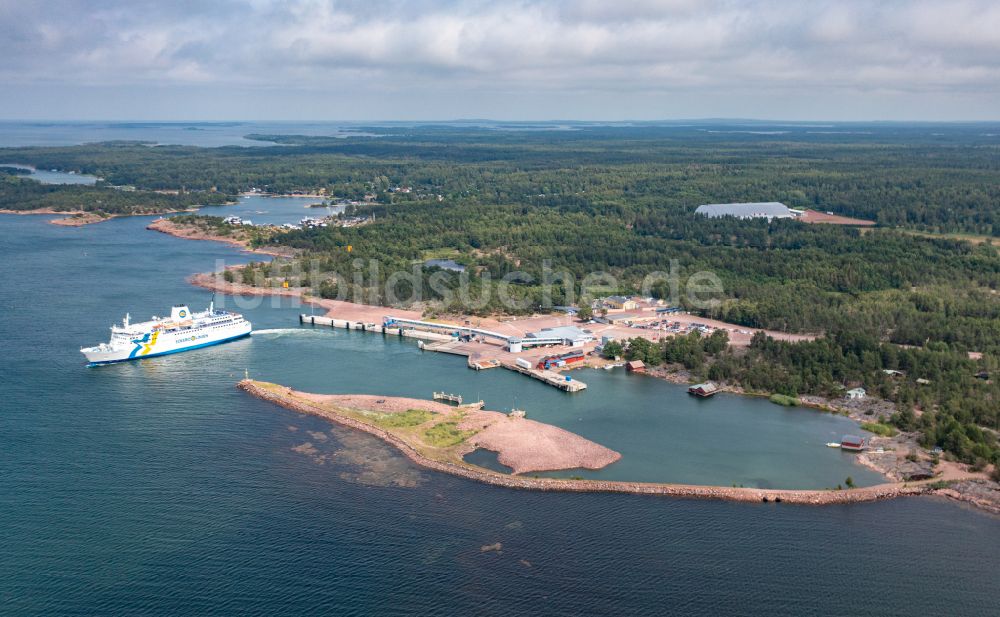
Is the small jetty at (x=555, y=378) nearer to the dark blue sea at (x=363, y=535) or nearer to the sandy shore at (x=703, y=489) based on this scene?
the dark blue sea at (x=363, y=535)

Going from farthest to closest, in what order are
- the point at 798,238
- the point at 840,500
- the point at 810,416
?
1. the point at 798,238
2. the point at 810,416
3. the point at 840,500

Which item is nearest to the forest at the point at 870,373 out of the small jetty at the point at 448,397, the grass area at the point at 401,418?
the small jetty at the point at 448,397

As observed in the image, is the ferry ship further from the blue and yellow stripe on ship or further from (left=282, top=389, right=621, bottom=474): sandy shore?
(left=282, top=389, right=621, bottom=474): sandy shore

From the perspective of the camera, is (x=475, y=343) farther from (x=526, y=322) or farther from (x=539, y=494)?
(x=539, y=494)

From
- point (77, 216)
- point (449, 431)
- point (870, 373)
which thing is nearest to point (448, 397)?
point (449, 431)

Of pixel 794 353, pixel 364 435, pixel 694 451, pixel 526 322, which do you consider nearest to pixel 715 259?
pixel 526 322

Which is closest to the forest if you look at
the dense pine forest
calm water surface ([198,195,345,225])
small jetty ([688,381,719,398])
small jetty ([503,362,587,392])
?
the dense pine forest
